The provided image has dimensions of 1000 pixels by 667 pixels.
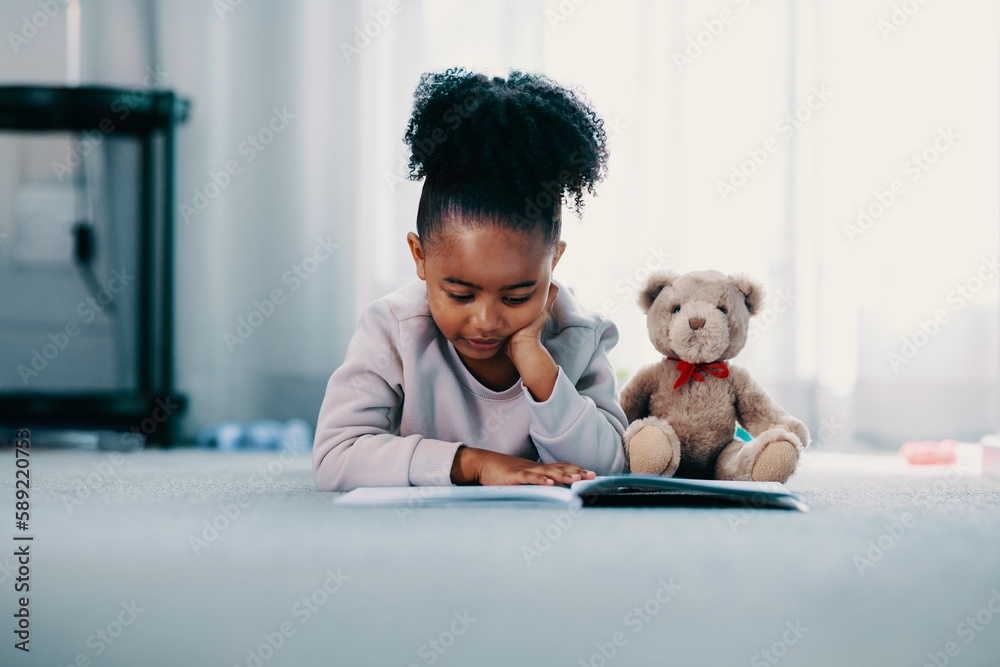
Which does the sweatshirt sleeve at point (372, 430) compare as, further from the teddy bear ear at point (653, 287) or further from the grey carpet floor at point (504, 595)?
the teddy bear ear at point (653, 287)

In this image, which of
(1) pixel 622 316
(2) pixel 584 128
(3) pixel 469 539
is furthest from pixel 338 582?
(1) pixel 622 316

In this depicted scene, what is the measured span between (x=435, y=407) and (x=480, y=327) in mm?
167

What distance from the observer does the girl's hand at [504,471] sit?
31.6 inches

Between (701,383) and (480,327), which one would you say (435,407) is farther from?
(701,383)

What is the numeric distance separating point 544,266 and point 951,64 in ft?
5.20

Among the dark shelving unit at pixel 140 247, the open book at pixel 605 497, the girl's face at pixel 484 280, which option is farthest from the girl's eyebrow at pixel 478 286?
the dark shelving unit at pixel 140 247

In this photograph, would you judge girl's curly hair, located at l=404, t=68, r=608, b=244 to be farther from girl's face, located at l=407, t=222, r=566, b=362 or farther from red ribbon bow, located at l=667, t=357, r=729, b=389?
red ribbon bow, located at l=667, t=357, r=729, b=389

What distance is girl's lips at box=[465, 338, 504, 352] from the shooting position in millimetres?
879

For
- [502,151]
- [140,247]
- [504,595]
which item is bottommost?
[504,595]

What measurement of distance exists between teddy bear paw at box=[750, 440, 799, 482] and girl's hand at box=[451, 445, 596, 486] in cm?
21

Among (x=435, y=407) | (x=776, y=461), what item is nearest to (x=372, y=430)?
(x=435, y=407)

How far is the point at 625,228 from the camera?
199 cm

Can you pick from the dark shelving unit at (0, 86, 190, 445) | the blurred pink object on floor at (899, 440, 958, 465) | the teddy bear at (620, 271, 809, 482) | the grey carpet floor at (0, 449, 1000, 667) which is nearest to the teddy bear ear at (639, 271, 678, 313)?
the teddy bear at (620, 271, 809, 482)

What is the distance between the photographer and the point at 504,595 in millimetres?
569
